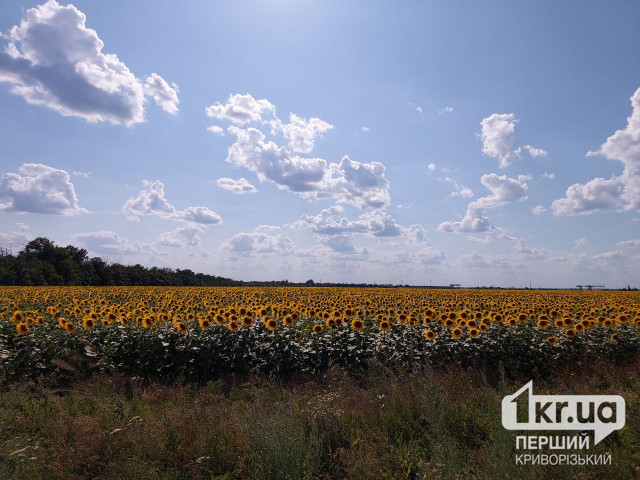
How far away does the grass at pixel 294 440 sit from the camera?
4.40 m

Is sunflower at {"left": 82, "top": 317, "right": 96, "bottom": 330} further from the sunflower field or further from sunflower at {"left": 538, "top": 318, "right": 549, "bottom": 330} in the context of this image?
sunflower at {"left": 538, "top": 318, "right": 549, "bottom": 330}

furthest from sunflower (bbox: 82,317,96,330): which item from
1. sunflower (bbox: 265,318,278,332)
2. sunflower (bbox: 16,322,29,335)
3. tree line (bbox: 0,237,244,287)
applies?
tree line (bbox: 0,237,244,287)

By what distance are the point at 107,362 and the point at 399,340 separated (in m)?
6.75

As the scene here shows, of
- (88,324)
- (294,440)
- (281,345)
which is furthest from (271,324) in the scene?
(294,440)

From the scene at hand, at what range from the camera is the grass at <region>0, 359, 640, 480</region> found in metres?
4.40

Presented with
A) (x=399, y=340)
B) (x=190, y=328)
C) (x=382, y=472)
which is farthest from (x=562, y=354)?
(x=190, y=328)

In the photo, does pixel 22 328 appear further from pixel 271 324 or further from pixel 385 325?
pixel 385 325

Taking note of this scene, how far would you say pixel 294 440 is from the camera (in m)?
4.70

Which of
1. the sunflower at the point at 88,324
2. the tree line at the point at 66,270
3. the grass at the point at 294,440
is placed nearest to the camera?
the grass at the point at 294,440

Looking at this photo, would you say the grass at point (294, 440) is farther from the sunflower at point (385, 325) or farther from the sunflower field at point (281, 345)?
the sunflower at point (385, 325)

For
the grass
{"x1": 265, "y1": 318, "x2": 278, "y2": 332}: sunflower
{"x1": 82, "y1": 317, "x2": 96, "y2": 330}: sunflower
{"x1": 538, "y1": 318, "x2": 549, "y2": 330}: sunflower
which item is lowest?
the grass

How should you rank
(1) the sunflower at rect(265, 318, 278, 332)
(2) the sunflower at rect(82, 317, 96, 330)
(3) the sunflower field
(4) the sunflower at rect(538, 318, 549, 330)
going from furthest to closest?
(4) the sunflower at rect(538, 318, 549, 330) < (2) the sunflower at rect(82, 317, 96, 330) < (1) the sunflower at rect(265, 318, 278, 332) < (3) the sunflower field

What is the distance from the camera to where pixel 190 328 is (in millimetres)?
10375

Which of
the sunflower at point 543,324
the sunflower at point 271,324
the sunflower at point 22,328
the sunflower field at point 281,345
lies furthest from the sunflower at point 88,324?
the sunflower at point 543,324
